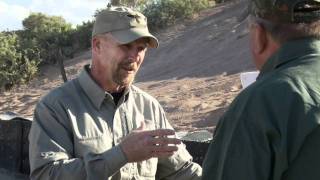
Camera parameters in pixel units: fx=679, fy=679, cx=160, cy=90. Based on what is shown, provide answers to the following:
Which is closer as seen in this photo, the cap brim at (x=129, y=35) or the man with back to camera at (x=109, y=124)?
the man with back to camera at (x=109, y=124)

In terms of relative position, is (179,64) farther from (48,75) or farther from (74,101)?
(74,101)

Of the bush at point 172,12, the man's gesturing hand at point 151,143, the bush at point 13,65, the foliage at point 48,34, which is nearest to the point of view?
the man's gesturing hand at point 151,143

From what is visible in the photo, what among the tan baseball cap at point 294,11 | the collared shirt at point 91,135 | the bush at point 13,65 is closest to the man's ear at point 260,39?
the tan baseball cap at point 294,11

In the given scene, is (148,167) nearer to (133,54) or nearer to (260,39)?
(133,54)

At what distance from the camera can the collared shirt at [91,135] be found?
2756mm

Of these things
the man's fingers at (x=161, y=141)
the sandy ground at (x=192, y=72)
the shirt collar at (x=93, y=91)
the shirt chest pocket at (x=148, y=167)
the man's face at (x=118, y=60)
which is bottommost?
the sandy ground at (x=192, y=72)

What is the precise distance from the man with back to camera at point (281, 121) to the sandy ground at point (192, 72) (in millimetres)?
10532

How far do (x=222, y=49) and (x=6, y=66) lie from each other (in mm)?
9920

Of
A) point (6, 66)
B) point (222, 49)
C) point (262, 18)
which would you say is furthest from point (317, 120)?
point (6, 66)

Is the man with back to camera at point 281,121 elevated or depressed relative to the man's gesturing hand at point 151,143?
elevated

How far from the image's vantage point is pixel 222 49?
25344 mm

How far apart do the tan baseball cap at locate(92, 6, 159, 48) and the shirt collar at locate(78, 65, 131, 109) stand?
0.72 ft

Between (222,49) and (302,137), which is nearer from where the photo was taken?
(302,137)

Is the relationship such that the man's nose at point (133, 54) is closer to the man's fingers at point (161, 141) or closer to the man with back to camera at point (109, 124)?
the man with back to camera at point (109, 124)
